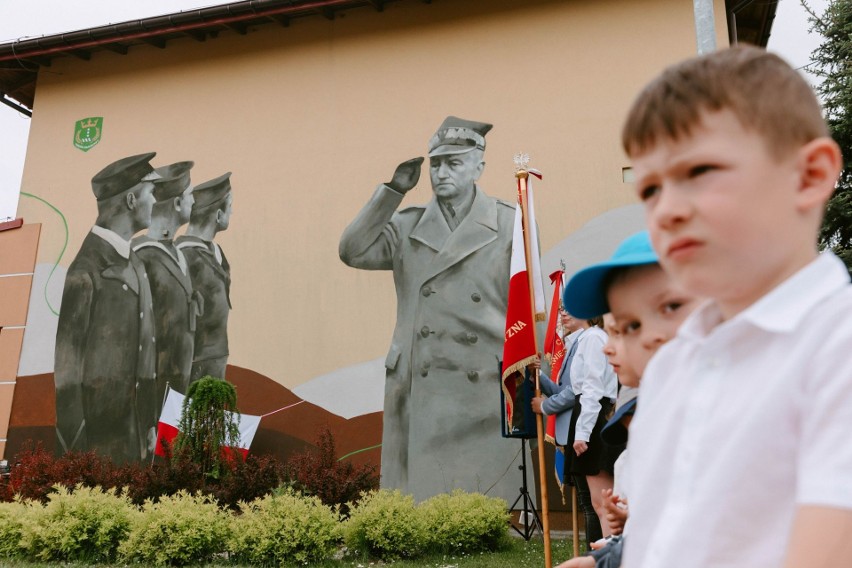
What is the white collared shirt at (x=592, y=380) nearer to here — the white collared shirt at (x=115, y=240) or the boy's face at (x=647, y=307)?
the boy's face at (x=647, y=307)

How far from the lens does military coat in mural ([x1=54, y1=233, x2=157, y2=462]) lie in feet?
37.5

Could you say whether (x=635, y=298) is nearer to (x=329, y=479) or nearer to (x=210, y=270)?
(x=329, y=479)

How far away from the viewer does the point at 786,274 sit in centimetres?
81

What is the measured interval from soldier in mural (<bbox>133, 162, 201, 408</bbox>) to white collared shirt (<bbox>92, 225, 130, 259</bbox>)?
0.62ft

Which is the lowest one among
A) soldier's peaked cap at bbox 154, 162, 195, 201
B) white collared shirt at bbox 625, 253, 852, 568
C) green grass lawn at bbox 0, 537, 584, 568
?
green grass lawn at bbox 0, 537, 584, 568

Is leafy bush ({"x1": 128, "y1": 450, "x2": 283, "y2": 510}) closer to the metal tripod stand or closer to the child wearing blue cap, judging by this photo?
the metal tripod stand

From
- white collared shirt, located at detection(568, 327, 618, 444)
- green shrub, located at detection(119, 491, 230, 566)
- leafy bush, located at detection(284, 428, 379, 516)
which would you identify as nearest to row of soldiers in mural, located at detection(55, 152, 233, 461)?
leafy bush, located at detection(284, 428, 379, 516)

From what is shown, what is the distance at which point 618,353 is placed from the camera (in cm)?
162

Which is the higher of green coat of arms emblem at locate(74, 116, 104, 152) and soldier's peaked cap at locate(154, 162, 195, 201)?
green coat of arms emblem at locate(74, 116, 104, 152)

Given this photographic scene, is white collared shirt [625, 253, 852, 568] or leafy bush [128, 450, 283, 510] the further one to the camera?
leafy bush [128, 450, 283, 510]

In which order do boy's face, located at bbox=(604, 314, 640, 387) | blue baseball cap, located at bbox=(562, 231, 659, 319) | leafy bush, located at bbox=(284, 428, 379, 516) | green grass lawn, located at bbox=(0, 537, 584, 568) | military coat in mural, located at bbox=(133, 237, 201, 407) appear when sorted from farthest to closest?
military coat in mural, located at bbox=(133, 237, 201, 407)
leafy bush, located at bbox=(284, 428, 379, 516)
green grass lawn, located at bbox=(0, 537, 584, 568)
boy's face, located at bbox=(604, 314, 640, 387)
blue baseball cap, located at bbox=(562, 231, 659, 319)

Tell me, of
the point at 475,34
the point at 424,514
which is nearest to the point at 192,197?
the point at 475,34

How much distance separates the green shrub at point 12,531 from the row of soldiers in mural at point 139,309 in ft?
13.7

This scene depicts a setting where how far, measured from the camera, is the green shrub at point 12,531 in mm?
6789
